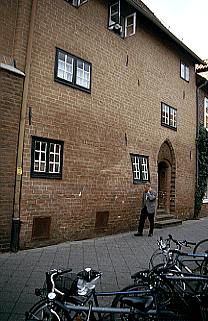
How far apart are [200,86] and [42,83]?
11340mm

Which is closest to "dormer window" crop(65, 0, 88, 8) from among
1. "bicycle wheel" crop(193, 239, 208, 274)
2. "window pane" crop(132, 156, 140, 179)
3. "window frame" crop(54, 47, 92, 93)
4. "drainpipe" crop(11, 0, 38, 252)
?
"window frame" crop(54, 47, 92, 93)

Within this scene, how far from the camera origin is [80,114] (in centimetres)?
981

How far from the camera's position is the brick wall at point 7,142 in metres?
7.69

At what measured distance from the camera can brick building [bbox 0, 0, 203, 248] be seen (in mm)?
8148

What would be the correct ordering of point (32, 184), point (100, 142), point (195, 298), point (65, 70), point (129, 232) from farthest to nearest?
point (129, 232) → point (100, 142) → point (65, 70) → point (32, 184) → point (195, 298)

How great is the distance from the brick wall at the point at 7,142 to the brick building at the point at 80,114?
25 mm

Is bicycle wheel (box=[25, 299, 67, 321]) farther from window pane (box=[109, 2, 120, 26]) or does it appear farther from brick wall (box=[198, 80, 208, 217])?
brick wall (box=[198, 80, 208, 217])

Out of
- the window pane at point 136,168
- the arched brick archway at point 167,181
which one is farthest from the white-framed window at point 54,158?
the arched brick archway at point 167,181

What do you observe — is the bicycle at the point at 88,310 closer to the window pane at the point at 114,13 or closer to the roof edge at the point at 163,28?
the window pane at the point at 114,13

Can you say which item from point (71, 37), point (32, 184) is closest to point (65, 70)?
point (71, 37)

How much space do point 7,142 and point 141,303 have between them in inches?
226

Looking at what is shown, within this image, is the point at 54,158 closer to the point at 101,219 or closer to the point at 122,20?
the point at 101,219

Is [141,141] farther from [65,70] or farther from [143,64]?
[65,70]

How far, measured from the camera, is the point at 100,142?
10.5m
